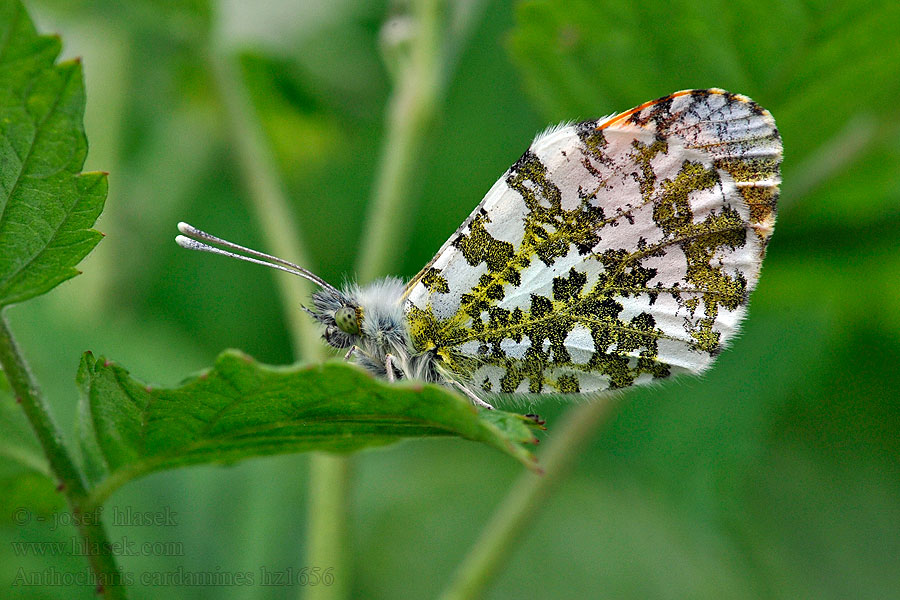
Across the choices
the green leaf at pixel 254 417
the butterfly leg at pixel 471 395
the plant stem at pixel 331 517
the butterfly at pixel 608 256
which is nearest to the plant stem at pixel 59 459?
the green leaf at pixel 254 417

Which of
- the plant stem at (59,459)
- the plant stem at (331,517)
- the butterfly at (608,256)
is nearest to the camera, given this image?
the plant stem at (59,459)

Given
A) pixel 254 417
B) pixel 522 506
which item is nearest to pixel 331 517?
pixel 522 506

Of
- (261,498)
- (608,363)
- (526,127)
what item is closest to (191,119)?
(526,127)

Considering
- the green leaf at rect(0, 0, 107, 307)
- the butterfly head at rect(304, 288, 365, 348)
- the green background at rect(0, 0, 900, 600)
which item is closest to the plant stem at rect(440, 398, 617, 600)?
the green background at rect(0, 0, 900, 600)

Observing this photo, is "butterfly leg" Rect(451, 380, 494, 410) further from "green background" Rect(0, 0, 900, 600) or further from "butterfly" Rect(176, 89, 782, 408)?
"green background" Rect(0, 0, 900, 600)

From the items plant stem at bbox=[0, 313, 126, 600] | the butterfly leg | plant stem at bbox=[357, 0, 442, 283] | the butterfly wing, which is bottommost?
plant stem at bbox=[0, 313, 126, 600]

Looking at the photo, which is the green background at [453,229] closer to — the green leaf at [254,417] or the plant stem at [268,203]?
the plant stem at [268,203]

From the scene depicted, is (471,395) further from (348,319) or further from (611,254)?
(611,254)
